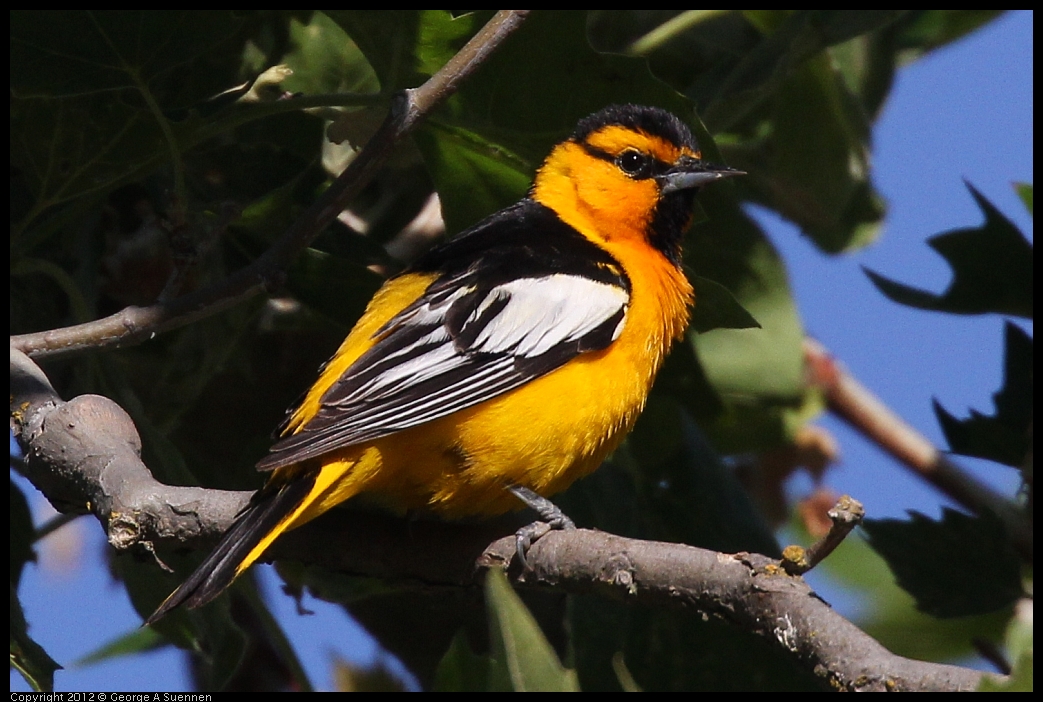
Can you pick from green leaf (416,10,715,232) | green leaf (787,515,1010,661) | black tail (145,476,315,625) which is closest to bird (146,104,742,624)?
black tail (145,476,315,625)

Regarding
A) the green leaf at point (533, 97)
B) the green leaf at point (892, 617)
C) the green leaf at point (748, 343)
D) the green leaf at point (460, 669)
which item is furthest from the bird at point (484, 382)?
→ the green leaf at point (892, 617)

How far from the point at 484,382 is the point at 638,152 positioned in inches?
43.3

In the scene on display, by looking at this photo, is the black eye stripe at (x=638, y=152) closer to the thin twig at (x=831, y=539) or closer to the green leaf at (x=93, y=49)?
the green leaf at (x=93, y=49)

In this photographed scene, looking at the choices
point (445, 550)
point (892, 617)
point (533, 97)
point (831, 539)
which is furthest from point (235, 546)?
point (892, 617)

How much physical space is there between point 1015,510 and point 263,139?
230 cm

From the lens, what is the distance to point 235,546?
228 cm

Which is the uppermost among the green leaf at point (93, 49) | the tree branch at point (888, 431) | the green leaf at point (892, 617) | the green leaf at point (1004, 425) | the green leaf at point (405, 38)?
the green leaf at point (93, 49)

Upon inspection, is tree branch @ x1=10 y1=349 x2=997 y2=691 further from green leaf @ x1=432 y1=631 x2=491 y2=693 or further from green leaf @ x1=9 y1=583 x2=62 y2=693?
green leaf @ x1=432 y1=631 x2=491 y2=693

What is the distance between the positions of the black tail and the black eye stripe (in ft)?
5.05

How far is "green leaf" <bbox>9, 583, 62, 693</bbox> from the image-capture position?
2.37 m

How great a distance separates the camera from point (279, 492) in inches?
94.7

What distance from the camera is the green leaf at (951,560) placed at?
3043 mm

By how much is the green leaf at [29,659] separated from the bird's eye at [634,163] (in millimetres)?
2012

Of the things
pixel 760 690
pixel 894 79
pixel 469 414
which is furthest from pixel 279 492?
pixel 894 79
